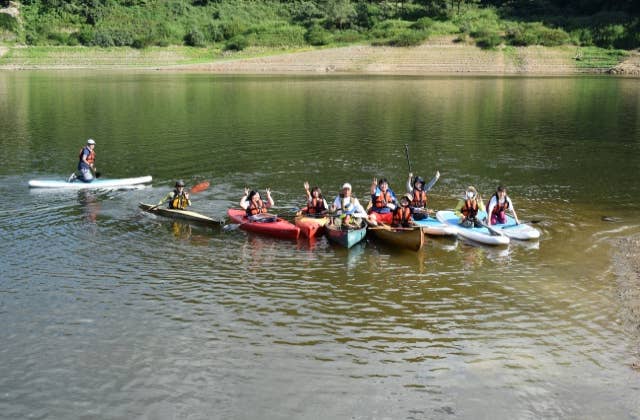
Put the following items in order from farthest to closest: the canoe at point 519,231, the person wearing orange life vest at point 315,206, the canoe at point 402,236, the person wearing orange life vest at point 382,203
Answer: the person wearing orange life vest at point 315,206, the person wearing orange life vest at point 382,203, the canoe at point 519,231, the canoe at point 402,236

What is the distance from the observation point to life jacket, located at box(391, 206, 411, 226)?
66.7 feet

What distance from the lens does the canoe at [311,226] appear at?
2030cm

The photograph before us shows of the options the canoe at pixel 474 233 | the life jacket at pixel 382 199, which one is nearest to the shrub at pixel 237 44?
the life jacket at pixel 382 199

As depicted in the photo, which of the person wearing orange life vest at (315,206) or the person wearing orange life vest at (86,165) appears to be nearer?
the person wearing orange life vest at (315,206)

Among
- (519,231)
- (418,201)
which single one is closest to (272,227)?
(418,201)

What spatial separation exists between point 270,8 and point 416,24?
1418 inches

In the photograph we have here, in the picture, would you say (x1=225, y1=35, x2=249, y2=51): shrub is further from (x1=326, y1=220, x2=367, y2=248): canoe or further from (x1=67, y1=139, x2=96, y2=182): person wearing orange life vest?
(x1=326, y1=220, x2=367, y2=248): canoe

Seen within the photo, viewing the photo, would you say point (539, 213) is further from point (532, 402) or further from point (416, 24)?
point (416, 24)

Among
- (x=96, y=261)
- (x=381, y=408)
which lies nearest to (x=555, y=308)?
(x=381, y=408)

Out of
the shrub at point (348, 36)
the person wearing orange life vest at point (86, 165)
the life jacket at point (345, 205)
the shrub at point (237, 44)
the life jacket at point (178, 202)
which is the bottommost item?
the life jacket at point (178, 202)

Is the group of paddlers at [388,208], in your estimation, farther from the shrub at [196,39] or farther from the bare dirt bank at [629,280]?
the shrub at [196,39]

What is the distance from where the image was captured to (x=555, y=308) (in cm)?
1498

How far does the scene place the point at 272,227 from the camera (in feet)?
67.4

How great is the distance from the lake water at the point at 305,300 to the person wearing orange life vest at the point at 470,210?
1.06 m
